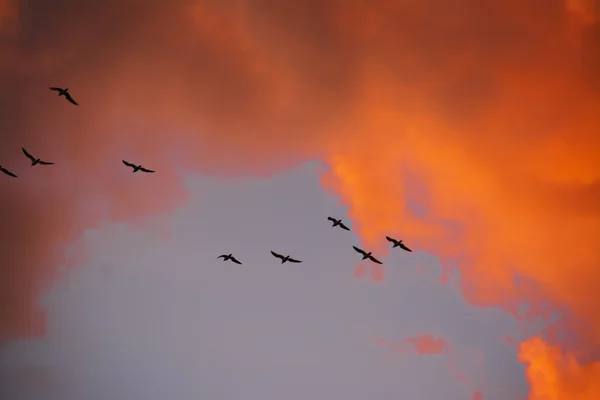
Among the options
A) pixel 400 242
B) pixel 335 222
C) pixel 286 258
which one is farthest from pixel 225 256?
pixel 400 242

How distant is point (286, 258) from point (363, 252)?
21433mm

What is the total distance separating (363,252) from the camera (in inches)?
6993

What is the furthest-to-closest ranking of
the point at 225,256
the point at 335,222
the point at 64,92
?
the point at 225,256 < the point at 335,222 < the point at 64,92

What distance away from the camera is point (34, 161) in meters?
169

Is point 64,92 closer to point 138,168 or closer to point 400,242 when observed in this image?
point 138,168

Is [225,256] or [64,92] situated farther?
[225,256]

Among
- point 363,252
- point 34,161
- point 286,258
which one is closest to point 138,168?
point 34,161

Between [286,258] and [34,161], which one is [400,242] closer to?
[286,258]

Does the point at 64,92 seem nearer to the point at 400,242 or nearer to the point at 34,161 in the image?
the point at 34,161

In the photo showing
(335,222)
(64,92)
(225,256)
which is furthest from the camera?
(225,256)

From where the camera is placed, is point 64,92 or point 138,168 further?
point 138,168

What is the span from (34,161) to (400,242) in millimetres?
98301

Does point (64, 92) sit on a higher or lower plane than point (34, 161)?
higher

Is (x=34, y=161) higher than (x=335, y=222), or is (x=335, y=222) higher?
(x=335, y=222)
